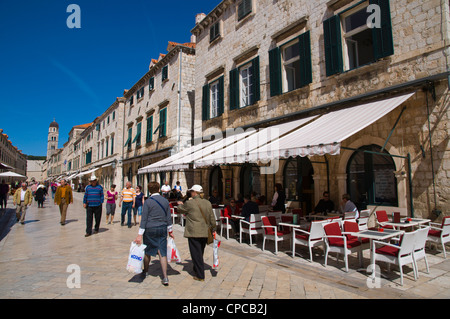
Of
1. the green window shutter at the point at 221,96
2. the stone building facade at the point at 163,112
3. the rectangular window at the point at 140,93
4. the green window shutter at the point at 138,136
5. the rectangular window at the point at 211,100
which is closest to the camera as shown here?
the green window shutter at the point at 221,96

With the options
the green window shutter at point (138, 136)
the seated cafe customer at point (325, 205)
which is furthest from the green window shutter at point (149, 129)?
the seated cafe customer at point (325, 205)

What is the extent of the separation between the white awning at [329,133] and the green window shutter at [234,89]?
189 inches

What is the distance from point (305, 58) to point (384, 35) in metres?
2.43

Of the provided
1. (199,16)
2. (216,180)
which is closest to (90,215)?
(216,180)

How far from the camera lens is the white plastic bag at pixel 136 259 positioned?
3.85 m

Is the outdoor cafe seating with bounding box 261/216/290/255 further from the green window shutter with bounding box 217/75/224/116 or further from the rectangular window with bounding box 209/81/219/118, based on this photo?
the rectangular window with bounding box 209/81/219/118

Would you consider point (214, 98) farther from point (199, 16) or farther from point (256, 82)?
point (199, 16)

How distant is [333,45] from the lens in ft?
25.8

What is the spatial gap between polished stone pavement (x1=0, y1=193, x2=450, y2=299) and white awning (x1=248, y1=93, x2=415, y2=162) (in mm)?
2137

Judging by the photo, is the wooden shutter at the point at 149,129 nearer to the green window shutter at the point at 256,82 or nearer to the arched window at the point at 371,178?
the green window shutter at the point at 256,82

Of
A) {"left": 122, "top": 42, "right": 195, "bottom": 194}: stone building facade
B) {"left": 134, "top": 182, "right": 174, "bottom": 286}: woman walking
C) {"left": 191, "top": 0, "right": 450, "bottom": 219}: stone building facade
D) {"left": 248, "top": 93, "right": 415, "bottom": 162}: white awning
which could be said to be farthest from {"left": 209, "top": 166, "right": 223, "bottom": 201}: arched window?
{"left": 134, "top": 182, "right": 174, "bottom": 286}: woman walking

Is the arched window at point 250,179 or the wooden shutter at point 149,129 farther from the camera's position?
the wooden shutter at point 149,129
